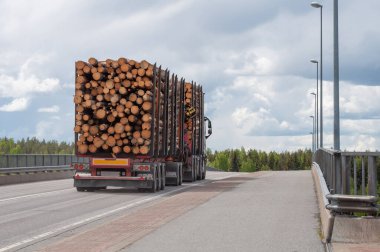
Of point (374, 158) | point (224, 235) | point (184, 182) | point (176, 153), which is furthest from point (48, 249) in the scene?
point (184, 182)

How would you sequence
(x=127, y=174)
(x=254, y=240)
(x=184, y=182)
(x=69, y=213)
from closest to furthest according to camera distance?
(x=254, y=240) < (x=69, y=213) < (x=127, y=174) < (x=184, y=182)

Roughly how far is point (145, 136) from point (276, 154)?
164 metres

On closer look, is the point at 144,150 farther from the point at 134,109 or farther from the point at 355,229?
the point at 355,229

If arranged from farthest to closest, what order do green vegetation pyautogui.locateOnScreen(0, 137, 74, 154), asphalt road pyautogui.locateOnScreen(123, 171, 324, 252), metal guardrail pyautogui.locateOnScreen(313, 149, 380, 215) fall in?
green vegetation pyautogui.locateOnScreen(0, 137, 74, 154)
metal guardrail pyautogui.locateOnScreen(313, 149, 380, 215)
asphalt road pyautogui.locateOnScreen(123, 171, 324, 252)

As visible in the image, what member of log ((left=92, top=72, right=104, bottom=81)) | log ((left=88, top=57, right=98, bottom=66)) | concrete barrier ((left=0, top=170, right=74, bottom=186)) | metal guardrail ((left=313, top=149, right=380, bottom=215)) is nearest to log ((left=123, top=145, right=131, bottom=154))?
log ((left=92, top=72, right=104, bottom=81))

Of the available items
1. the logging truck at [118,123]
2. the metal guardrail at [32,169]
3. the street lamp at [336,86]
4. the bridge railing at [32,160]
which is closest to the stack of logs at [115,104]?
the logging truck at [118,123]

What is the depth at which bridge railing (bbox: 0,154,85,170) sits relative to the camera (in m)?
33.4

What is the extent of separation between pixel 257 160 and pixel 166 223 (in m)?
169

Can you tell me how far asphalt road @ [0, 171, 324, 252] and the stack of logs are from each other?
3051mm

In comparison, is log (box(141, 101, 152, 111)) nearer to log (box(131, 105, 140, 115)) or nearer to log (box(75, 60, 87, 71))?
log (box(131, 105, 140, 115))

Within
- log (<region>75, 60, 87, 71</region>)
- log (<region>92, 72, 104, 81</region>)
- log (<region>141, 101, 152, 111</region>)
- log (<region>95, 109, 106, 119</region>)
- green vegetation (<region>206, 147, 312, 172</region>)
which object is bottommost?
green vegetation (<region>206, 147, 312, 172</region>)

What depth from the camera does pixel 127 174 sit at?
79.3ft

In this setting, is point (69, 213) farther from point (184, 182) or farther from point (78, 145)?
point (184, 182)

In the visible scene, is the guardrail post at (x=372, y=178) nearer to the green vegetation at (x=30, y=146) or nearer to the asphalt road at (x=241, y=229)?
the asphalt road at (x=241, y=229)
